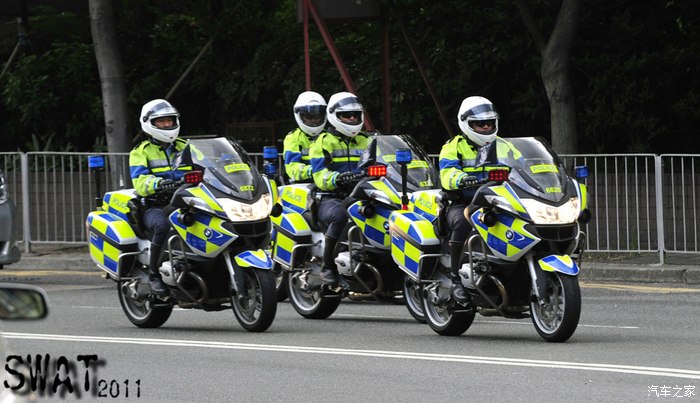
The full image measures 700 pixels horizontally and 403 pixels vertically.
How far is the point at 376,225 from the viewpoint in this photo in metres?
13.6

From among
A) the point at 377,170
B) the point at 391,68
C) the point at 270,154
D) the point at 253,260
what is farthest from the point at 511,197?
the point at 391,68

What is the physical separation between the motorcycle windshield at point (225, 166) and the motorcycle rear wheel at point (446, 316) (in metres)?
1.61

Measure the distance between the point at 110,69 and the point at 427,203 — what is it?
10496mm

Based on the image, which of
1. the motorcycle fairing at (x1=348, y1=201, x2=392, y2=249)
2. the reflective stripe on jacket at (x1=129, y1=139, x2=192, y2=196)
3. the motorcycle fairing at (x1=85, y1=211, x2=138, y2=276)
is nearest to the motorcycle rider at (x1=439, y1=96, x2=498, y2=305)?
the motorcycle fairing at (x1=348, y1=201, x2=392, y2=249)

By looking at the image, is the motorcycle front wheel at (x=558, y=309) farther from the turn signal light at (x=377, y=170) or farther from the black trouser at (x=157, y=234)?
the black trouser at (x=157, y=234)

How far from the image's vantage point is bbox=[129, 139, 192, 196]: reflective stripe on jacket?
1296 centimetres

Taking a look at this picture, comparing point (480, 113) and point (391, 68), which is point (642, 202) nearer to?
point (391, 68)

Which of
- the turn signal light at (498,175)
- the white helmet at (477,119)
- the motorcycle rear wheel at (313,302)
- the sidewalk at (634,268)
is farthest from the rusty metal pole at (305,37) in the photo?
the turn signal light at (498,175)

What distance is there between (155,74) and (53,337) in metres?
14.3

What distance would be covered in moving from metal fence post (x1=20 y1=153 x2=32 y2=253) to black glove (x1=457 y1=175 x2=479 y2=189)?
10.9m

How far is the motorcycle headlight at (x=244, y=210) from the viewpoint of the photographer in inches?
487

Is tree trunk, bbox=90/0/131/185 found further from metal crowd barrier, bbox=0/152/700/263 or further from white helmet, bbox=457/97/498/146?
white helmet, bbox=457/97/498/146

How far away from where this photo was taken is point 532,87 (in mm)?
23016

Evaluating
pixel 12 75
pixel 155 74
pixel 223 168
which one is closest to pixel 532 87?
pixel 155 74
